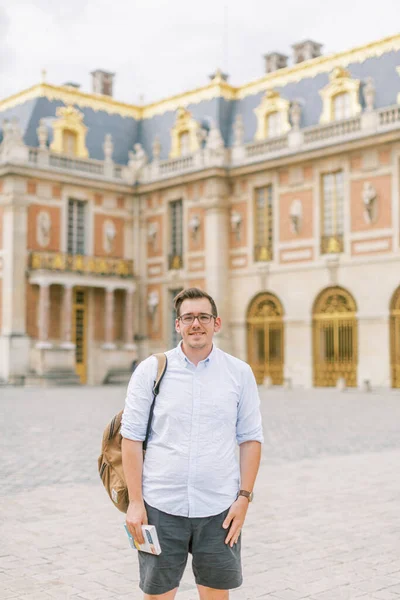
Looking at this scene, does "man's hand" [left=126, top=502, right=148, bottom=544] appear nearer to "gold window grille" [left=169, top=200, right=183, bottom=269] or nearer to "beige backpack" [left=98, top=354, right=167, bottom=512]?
"beige backpack" [left=98, top=354, right=167, bottom=512]

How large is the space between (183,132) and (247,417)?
2960 centimetres

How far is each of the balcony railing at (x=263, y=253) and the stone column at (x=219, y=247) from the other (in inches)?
52.9

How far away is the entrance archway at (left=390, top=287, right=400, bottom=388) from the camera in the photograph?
2484 cm

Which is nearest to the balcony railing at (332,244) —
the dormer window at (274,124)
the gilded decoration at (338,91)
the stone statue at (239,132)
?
the gilded decoration at (338,91)

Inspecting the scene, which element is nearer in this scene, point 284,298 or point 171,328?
point 284,298

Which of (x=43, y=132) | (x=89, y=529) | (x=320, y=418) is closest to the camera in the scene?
(x=89, y=529)

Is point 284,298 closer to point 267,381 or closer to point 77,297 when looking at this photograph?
point 267,381

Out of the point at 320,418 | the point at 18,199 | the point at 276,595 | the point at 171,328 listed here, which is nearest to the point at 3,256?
the point at 18,199

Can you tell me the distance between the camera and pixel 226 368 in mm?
3434

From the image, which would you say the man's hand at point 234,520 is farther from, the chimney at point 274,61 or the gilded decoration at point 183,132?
the chimney at point 274,61

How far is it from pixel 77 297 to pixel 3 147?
604 centimetres

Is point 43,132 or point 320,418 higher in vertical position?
point 43,132

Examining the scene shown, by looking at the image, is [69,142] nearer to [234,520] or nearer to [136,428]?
[136,428]

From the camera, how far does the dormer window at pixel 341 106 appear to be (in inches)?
1076
